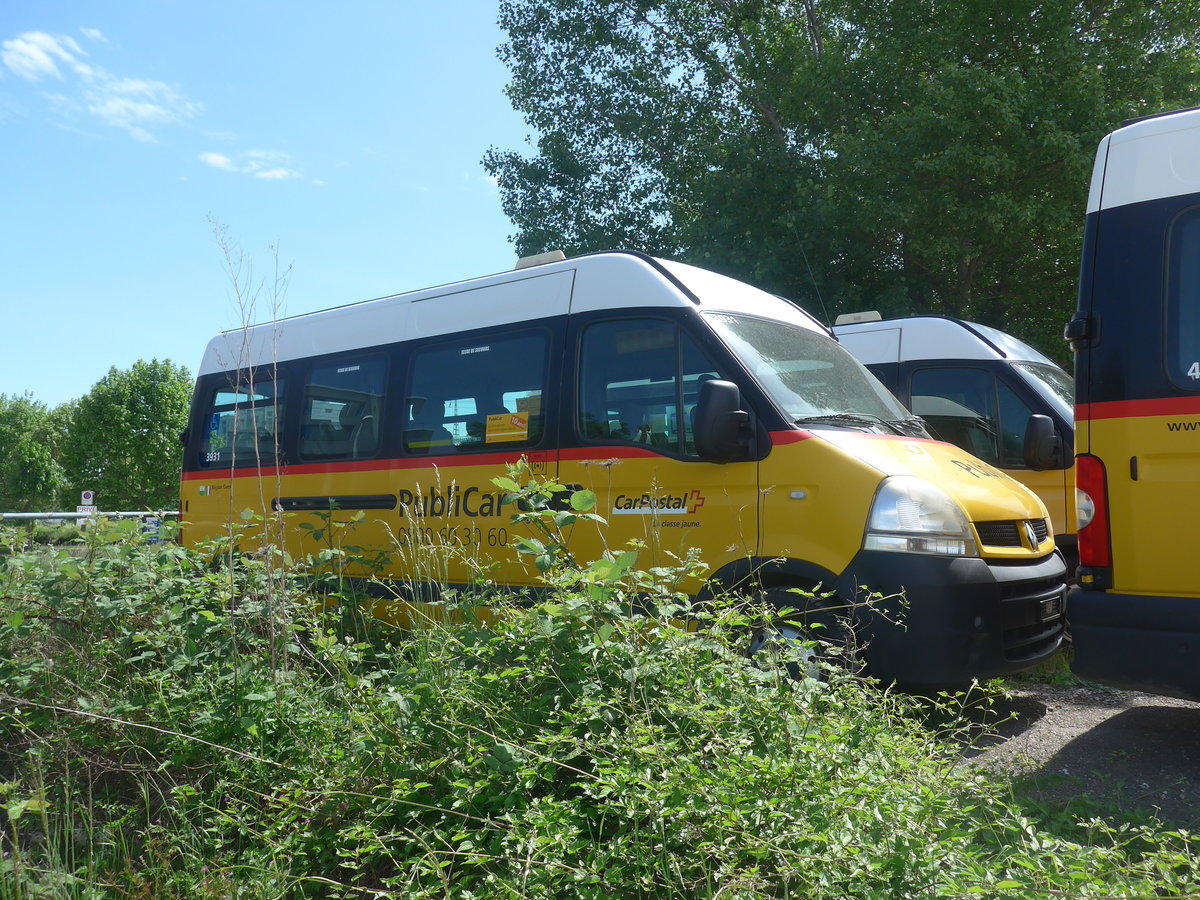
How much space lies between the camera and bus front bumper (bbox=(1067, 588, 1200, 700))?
4.34 metres

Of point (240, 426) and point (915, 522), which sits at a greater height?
point (240, 426)

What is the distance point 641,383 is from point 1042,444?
391 centimetres

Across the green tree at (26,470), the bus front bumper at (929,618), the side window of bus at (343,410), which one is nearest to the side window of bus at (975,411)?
the bus front bumper at (929,618)

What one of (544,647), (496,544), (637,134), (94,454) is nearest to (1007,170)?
(637,134)

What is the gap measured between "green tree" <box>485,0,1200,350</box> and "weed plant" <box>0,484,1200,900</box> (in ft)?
36.4

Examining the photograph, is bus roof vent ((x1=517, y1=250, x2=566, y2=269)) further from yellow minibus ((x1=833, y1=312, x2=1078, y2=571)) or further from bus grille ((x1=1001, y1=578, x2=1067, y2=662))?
bus grille ((x1=1001, y1=578, x2=1067, y2=662))

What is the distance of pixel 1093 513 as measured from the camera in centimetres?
469

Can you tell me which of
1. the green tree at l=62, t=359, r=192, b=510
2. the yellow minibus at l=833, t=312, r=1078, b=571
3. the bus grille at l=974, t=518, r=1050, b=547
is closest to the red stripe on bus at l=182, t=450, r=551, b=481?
the bus grille at l=974, t=518, r=1050, b=547

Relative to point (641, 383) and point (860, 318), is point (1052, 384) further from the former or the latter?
point (641, 383)

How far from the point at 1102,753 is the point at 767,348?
110 inches

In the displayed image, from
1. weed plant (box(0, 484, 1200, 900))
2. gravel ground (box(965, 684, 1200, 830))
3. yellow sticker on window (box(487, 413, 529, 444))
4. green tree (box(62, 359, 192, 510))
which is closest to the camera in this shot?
weed plant (box(0, 484, 1200, 900))

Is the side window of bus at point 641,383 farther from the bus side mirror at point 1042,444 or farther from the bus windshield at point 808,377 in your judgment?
the bus side mirror at point 1042,444

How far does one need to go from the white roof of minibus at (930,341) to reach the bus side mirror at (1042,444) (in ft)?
3.26

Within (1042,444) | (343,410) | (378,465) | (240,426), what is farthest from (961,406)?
(240,426)
